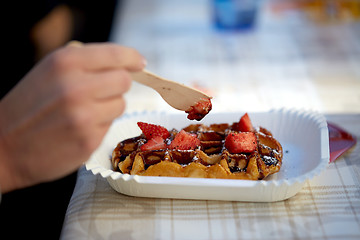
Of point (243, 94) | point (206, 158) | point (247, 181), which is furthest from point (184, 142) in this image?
point (243, 94)

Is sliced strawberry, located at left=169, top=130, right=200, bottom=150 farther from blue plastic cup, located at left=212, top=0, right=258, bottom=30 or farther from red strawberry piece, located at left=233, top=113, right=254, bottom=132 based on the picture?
blue plastic cup, located at left=212, top=0, right=258, bottom=30

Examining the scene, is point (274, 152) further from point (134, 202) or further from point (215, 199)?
point (134, 202)

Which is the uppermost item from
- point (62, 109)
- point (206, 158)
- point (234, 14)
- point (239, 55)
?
point (62, 109)

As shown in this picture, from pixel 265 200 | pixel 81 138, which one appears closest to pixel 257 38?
pixel 265 200

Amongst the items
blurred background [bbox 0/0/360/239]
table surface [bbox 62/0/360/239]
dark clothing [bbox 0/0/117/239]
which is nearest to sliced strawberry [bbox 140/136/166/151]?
table surface [bbox 62/0/360/239]

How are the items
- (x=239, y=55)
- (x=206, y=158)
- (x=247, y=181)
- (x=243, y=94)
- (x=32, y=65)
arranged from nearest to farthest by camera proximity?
1. (x=247, y=181)
2. (x=206, y=158)
3. (x=243, y=94)
4. (x=239, y=55)
5. (x=32, y=65)

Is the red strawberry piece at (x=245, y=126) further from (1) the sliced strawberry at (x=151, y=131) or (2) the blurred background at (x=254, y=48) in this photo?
(2) the blurred background at (x=254, y=48)

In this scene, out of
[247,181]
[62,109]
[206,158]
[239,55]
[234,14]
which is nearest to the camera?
[62,109]

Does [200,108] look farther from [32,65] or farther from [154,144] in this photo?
[32,65]
